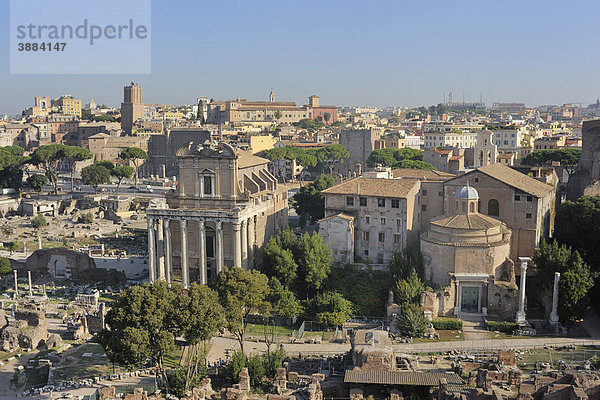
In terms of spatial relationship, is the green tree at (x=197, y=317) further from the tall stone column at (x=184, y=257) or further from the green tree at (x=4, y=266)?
the green tree at (x=4, y=266)

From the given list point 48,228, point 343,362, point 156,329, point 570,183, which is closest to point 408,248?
point 343,362

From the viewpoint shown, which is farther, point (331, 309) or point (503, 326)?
point (331, 309)

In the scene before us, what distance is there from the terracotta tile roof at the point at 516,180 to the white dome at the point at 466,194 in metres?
2.32

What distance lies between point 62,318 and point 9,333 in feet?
17.2

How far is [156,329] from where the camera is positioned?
87.4ft

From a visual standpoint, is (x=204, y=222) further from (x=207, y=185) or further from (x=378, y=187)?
(x=378, y=187)

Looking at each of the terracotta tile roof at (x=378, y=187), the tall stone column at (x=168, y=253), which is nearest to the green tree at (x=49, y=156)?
the tall stone column at (x=168, y=253)

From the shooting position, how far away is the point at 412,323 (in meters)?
33.3

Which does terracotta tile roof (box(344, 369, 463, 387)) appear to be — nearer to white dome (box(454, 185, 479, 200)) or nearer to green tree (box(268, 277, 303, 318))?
green tree (box(268, 277, 303, 318))

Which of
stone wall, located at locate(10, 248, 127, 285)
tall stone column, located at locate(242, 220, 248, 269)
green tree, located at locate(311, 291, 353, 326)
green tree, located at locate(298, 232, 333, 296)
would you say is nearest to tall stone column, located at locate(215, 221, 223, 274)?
tall stone column, located at locate(242, 220, 248, 269)

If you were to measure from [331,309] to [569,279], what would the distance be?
13340 mm

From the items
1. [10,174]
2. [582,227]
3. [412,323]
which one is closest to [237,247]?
[412,323]

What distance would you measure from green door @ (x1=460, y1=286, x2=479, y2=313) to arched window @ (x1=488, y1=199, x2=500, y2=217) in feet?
20.2

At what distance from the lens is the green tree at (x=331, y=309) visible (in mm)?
35250
